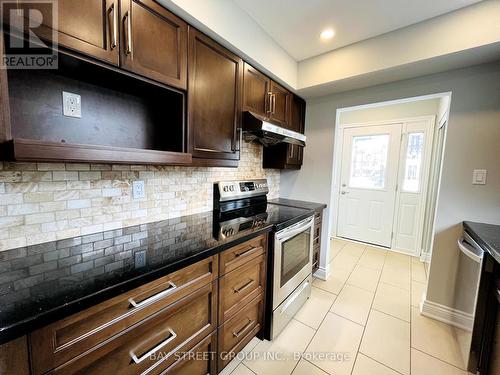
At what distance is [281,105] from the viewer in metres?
2.23

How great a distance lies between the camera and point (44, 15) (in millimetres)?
808

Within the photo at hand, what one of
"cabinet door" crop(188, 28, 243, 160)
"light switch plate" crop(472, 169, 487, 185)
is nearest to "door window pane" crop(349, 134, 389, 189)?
"light switch plate" crop(472, 169, 487, 185)

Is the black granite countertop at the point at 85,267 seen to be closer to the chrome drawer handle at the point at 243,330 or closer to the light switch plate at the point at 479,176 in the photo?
the chrome drawer handle at the point at 243,330

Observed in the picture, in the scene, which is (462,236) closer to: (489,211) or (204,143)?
(489,211)

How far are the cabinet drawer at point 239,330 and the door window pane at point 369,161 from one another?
292cm

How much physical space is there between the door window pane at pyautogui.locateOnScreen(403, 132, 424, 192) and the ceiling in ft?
6.69

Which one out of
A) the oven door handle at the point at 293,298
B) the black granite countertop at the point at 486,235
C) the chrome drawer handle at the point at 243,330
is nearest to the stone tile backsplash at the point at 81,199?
the chrome drawer handle at the point at 243,330

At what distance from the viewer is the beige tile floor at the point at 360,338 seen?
4.68 ft

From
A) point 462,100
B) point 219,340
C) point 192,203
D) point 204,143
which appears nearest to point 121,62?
point 204,143

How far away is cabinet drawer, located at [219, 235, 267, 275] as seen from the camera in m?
1.22

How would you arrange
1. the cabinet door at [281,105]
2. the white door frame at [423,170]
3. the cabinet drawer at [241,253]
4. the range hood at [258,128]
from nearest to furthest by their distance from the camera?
the cabinet drawer at [241,253]
the range hood at [258,128]
the cabinet door at [281,105]
the white door frame at [423,170]

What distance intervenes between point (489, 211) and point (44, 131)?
10.0 ft

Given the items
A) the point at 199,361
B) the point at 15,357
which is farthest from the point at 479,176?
the point at 15,357

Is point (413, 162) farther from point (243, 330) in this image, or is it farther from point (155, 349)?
point (155, 349)
